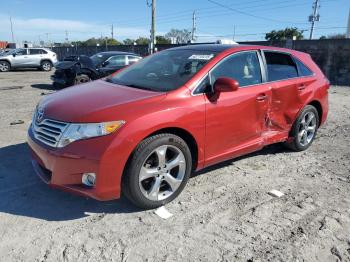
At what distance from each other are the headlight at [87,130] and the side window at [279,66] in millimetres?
2410

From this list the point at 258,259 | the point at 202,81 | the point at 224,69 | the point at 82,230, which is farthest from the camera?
the point at 224,69

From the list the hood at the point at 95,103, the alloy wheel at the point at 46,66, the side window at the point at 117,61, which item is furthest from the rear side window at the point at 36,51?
the hood at the point at 95,103

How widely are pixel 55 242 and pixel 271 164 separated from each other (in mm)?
3118

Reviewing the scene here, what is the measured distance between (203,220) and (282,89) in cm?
230

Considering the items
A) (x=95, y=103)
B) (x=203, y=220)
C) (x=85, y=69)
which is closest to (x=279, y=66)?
(x=203, y=220)

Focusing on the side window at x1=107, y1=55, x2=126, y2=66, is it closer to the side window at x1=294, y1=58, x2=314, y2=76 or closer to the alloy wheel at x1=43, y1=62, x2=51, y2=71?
the side window at x1=294, y1=58, x2=314, y2=76

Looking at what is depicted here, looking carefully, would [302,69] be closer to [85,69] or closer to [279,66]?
[279,66]

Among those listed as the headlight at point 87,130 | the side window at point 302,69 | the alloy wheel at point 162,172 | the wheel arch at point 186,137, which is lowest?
the alloy wheel at point 162,172

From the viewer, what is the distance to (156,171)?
3.45 m

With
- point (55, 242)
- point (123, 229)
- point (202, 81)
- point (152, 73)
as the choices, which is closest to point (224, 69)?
point (202, 81)

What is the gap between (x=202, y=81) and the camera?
3.77m

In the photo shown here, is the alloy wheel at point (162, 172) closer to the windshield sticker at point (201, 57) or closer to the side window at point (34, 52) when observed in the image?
the windshield sticker at point (201, 57)

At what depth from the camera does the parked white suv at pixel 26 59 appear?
72.2ft

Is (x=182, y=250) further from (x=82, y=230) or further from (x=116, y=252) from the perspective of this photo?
(x=82, y=230)
